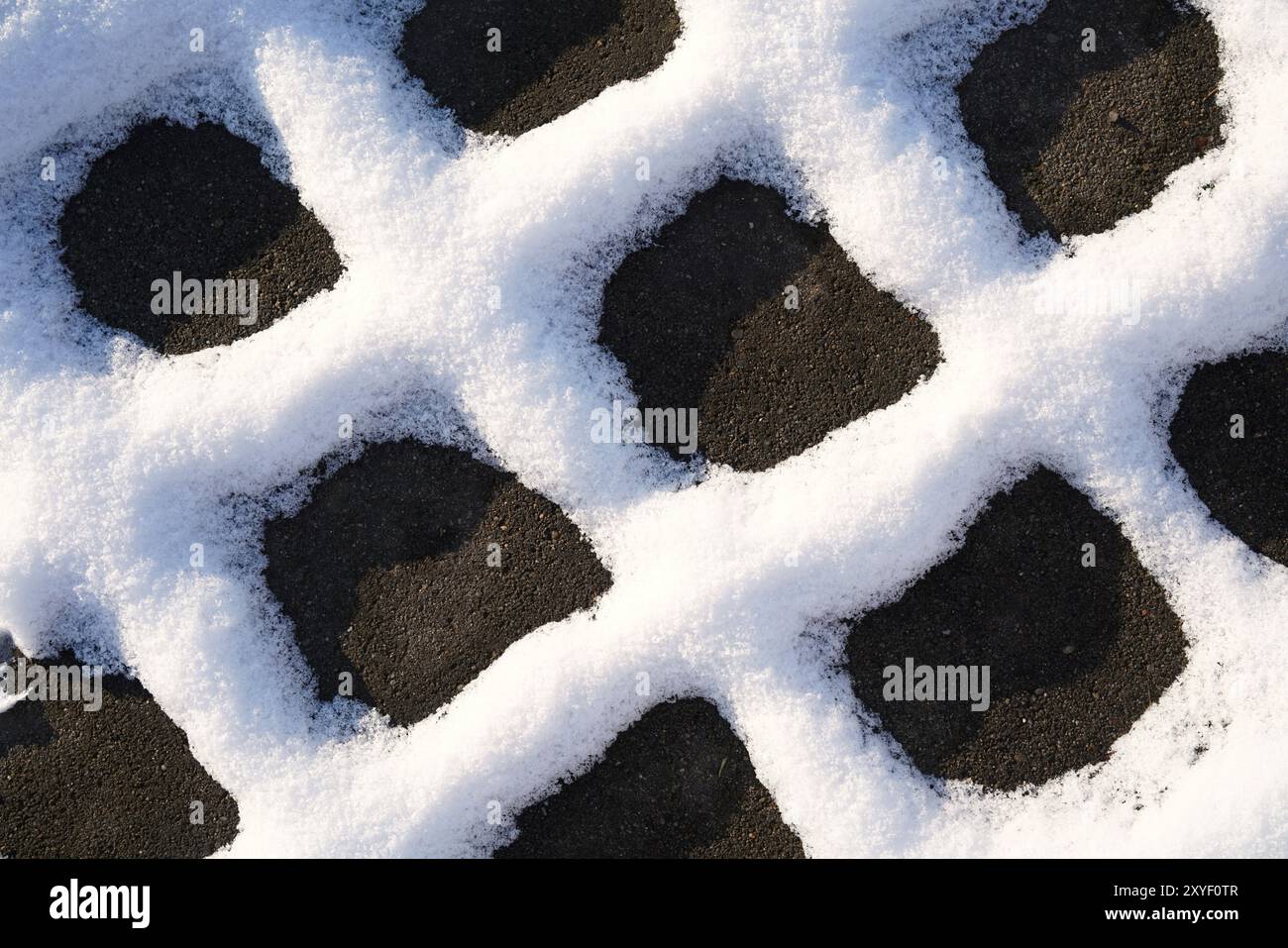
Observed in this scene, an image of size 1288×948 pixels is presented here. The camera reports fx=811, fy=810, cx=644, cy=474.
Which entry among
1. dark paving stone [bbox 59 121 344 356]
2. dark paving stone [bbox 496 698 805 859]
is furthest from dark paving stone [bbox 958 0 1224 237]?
dark paving stone [bbox 59 121 344 356]

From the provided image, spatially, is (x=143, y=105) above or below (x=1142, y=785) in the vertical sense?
above

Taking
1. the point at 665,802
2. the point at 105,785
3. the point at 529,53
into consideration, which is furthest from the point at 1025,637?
the point at 105,785

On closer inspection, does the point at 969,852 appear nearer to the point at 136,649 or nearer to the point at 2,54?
the point at 136,649

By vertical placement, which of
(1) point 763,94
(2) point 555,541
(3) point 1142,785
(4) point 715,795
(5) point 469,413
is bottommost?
(4) point 715,795

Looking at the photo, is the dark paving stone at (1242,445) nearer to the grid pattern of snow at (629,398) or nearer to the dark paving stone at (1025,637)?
the grid pattern of snow at (629,398)

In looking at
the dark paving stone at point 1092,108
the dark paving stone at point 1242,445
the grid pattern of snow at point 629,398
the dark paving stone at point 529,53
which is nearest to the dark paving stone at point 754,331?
the grid pattern of snow at point 629,398
